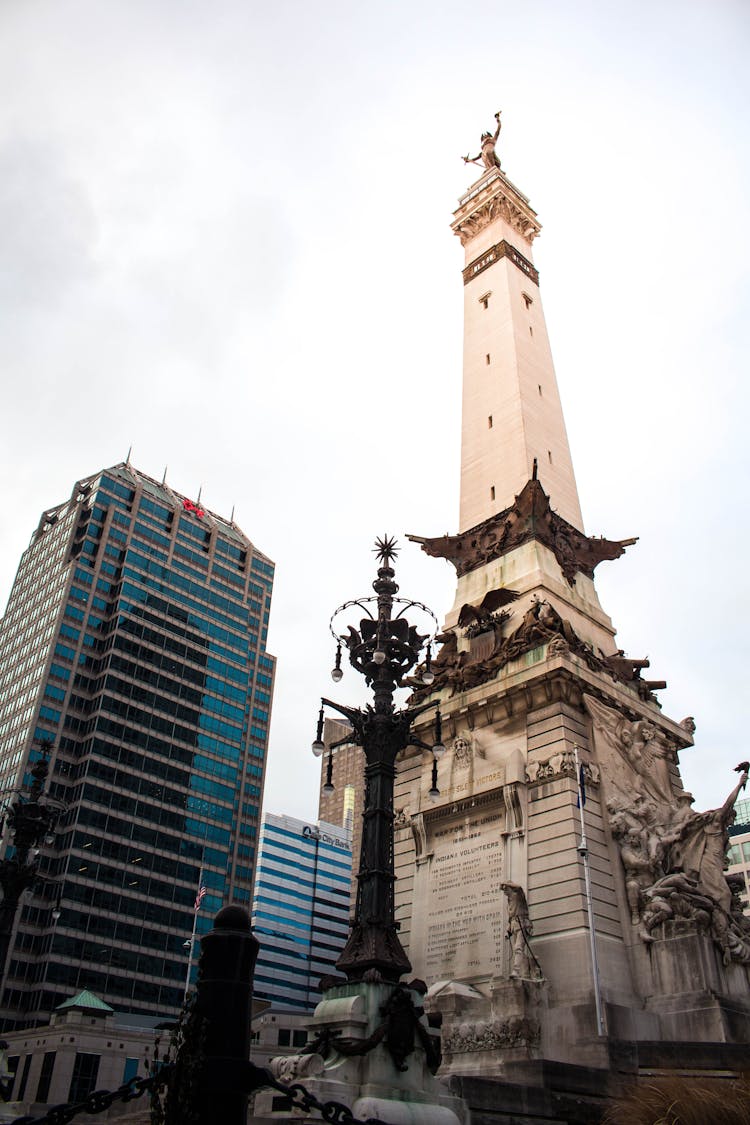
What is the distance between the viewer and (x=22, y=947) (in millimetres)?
62312

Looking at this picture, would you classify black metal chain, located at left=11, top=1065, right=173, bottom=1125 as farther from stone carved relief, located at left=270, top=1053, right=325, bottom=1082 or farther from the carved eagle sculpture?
the carved eagle sculpture

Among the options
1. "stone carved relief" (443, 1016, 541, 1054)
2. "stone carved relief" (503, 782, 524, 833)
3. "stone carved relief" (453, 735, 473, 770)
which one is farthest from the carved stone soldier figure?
"stone carved relief" (453, 735, 473, 770)

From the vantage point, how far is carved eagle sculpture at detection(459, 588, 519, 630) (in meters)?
29.8

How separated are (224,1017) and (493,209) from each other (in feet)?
154

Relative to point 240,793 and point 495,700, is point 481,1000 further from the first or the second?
point 240,793

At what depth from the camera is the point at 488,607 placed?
98.6 feet

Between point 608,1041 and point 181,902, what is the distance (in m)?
59.8

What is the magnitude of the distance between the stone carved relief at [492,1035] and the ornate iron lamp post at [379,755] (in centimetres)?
693

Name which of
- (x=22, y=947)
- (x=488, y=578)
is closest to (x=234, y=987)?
(x=488, y=578)

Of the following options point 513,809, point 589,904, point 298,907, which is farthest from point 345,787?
point 589,904

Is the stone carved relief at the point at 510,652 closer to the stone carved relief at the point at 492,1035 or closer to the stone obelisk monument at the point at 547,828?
the stone obelisk monument at the point at 547,828

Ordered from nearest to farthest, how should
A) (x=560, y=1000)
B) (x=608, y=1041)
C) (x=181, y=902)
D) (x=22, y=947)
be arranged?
(x=608, y=1041)
(x=560, y=1000)
(x=22, y=947)
(x=181, y=902)

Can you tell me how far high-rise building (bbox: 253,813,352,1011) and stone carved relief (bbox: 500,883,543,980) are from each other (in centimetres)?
8242

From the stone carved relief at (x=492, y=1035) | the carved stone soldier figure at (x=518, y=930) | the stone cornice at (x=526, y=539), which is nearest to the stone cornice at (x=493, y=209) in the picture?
the stone cornice at (x=526, y=539)
